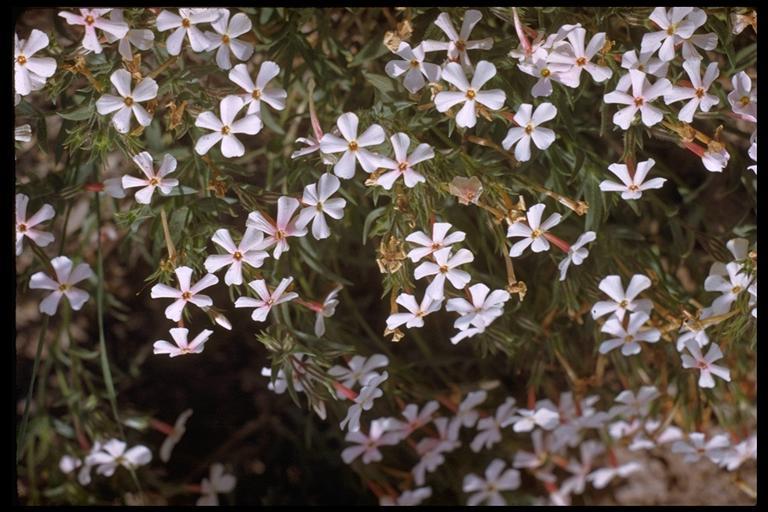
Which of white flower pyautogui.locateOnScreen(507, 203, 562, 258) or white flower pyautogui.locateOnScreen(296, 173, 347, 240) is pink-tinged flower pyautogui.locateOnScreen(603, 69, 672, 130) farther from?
white flower pyautogui.locateOnScreen(296, 173, 347, 240)

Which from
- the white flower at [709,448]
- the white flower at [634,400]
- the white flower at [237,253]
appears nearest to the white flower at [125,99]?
the white flower at [237,253]

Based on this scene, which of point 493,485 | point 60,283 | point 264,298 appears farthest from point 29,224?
point 493,485

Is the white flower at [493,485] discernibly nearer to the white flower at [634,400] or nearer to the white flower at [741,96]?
the white flower at [634,400]

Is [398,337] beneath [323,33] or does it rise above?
beneath

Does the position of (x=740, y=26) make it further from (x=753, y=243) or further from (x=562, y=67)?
(x=753, y=243)

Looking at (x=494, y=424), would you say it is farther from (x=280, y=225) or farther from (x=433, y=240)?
(x=280, y=225)

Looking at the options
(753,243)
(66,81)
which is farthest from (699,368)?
(66,81)
